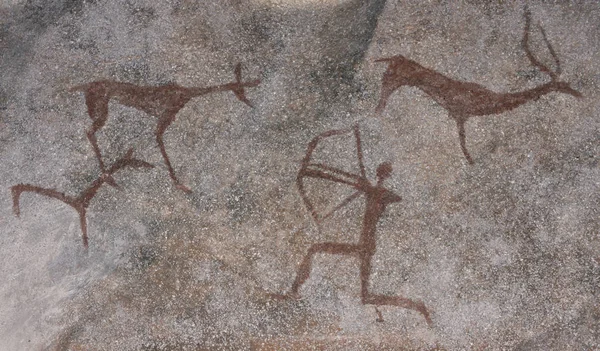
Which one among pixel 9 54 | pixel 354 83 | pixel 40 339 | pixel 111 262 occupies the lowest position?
pixel 40 339

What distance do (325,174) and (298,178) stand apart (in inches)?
15.8

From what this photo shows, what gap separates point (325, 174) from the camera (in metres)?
7.81

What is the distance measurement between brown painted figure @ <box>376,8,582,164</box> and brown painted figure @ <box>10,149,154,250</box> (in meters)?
3.79

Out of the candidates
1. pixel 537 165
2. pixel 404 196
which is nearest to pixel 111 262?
pixel 404 196

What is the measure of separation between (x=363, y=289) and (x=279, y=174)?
205cm

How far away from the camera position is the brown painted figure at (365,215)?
24.7ft

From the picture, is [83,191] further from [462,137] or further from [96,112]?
[462,137]

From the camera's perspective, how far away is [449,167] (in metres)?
7.71

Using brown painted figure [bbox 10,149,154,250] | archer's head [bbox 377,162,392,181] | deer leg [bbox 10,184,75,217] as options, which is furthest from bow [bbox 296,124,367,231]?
deer leg [bbox 10,184,75,217]

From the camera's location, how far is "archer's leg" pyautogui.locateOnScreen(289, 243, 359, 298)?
760cm

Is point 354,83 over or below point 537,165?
over

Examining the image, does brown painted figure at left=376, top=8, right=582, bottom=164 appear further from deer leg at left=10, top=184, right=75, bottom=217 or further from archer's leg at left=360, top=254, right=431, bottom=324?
deer leg at left=10, top=184, right=75, bottom=217

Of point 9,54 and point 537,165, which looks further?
point 9,54

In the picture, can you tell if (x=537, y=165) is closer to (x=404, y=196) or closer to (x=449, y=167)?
(x=449, y=167)
